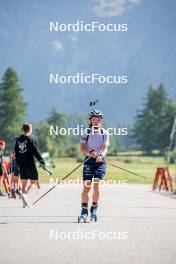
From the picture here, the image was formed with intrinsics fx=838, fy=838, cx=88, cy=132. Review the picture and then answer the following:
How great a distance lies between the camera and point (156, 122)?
600 ft

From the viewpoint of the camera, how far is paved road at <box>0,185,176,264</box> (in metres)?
8.62

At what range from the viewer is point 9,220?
1352 centimetres

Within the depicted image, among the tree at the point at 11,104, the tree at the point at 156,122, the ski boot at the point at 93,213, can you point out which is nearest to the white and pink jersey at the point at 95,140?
the ski boot at the point at 93,213

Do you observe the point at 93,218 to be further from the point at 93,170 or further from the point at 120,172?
the point at 120,172

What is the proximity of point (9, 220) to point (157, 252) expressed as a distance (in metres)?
4.88

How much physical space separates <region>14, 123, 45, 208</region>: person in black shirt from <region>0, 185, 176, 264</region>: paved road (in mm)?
882

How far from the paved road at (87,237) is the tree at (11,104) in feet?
474

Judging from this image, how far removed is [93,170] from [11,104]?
6029 inches

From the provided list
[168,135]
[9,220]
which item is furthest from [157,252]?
[168,135]

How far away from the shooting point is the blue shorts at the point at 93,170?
42.4 feet

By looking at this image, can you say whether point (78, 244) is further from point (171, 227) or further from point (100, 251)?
point (171, 227)

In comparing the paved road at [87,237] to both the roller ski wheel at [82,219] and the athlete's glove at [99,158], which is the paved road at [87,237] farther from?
the athlete's glove at [99,158]

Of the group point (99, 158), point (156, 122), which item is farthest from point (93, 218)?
point (156, 122)

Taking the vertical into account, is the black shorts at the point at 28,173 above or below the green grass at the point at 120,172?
above
